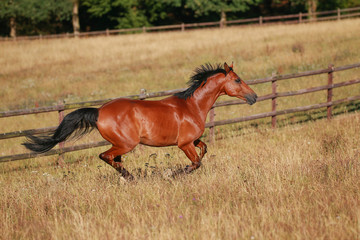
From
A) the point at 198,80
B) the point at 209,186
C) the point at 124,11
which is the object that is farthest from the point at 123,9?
the point at 209,186

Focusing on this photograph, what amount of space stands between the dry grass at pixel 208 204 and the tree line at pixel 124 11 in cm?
3310

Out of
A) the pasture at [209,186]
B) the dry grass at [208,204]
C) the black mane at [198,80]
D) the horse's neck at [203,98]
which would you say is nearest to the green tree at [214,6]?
the pasture at [209,186]

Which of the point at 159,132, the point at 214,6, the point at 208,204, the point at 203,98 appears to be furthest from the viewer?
the point at 214,6

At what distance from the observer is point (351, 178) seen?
5.05m

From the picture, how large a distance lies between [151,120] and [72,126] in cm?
113

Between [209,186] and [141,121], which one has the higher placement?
[141,121]

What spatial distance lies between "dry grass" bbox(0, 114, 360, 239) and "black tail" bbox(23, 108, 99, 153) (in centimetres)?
62

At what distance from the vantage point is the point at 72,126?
5.58 meters

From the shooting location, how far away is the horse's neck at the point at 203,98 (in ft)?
19.7

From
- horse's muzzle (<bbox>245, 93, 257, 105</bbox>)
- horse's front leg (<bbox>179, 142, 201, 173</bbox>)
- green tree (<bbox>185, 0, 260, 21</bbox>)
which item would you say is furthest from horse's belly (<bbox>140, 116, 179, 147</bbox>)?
green tree (<bbox>185, 0, 260, 21</bbox>)

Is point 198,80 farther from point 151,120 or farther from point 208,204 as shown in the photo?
point 208,204

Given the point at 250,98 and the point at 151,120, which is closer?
the point at 151,120

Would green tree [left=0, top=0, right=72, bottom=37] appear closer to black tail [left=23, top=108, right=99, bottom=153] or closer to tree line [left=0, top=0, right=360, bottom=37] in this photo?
tree line [left=0, top=0, right=360, bottom=37]

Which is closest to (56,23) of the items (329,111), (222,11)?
(222,11)
